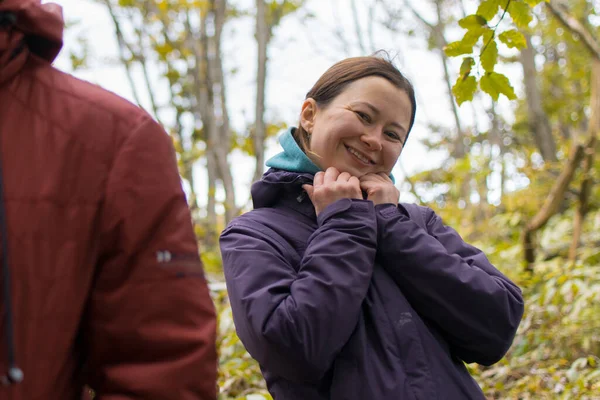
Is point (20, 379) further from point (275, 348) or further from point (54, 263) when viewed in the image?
point (275, 348)

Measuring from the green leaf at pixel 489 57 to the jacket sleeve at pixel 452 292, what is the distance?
95 cm

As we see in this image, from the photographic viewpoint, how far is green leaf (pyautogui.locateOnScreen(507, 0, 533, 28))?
7.97 feet

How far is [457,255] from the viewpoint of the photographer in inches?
73.0

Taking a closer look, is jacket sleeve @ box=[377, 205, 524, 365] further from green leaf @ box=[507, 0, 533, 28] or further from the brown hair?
green leaf @ box=[507, 0, 533, 28]

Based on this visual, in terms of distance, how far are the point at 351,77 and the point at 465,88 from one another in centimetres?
70

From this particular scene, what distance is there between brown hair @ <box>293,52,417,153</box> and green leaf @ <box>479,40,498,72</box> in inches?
21.1

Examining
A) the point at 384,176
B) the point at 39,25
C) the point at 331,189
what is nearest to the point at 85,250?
the point at 39,25

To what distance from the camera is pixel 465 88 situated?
2502mm

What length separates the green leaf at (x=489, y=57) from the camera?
2473 mm

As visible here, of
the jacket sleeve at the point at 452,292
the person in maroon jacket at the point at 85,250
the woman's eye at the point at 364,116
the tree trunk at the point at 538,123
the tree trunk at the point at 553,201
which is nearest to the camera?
the person in maroon jacket at the point at 85,250

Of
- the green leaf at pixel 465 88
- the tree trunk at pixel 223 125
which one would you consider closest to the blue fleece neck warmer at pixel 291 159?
the green leaf at pixel 465 88

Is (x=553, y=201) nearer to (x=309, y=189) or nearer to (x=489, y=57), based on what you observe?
(x=489, y=57)

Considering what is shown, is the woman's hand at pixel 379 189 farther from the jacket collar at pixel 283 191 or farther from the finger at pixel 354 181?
the jacket collar at pixel 283 191

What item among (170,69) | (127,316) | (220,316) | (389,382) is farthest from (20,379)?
(170,69)
